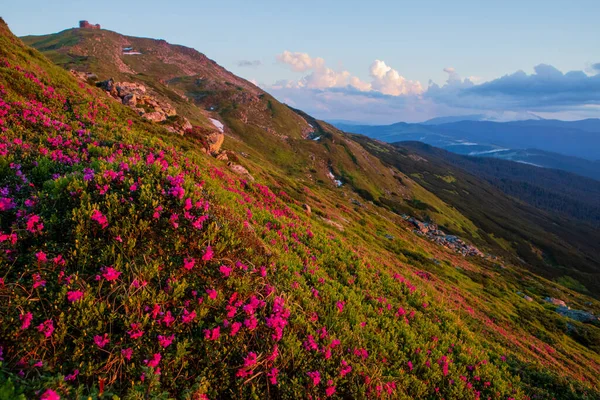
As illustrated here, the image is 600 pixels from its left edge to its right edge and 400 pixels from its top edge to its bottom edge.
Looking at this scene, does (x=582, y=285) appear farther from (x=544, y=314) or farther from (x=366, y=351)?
(x=366, y=351)

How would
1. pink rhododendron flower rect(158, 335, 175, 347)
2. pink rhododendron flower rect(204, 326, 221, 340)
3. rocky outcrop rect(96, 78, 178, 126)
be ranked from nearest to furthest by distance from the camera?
1. pink rhododendron flower rect(158, 335, 175, 347)
2. pink rhododendron flower rect(204, 326, 221, 340)
3. rocky outcrop rect(96, 78, 178, 126)

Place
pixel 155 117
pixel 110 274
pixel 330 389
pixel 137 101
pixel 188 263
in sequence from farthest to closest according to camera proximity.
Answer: pixel 137 101 → pixel 155 117 → pixel 188 263 → pixel 330 389 → pixel 110 274

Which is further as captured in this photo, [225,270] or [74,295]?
[225,270]

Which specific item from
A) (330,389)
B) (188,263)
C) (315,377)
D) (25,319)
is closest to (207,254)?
(188,263)

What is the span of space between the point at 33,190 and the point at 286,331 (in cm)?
783

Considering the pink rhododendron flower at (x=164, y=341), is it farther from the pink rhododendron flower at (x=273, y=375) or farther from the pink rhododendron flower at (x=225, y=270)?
the pink rhododendron flower at (x=273, y=375)

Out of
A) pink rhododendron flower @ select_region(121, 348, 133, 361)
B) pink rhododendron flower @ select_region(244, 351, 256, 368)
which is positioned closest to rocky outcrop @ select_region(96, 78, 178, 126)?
pink rhododendron flower @ select_region(121, 348, 133, 361)

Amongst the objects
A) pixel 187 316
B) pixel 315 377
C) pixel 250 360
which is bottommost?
pixel 315 377

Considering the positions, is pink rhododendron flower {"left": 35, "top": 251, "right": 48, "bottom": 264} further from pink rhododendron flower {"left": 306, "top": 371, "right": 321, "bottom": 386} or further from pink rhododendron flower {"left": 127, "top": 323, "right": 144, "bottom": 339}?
pink rhododendron flower {"left": 306, "top": 371, "right": 321, "bottom": 386}

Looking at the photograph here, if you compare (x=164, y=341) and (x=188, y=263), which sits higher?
(x=188, y=263)

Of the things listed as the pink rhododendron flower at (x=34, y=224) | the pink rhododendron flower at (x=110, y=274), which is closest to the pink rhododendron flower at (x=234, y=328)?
the pink rhododendron flower at (x=110, y=274)

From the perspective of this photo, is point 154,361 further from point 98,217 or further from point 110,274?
point 98,217

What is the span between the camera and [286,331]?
729 centimetres

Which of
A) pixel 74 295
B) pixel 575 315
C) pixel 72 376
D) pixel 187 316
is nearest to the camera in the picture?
pixel 72 376
